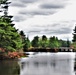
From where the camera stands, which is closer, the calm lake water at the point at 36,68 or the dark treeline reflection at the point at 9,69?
the dark treeline reflection at the point at 9,69

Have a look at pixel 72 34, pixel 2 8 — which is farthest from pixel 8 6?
pixel 72 34

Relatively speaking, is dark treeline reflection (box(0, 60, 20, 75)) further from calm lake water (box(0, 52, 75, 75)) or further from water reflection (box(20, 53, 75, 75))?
water reflection (box(20, 53, 75, 75))

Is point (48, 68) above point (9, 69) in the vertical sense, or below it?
below

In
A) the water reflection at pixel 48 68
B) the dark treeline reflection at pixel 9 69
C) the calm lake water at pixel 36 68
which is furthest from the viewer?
the water reflection at pixel 48 68

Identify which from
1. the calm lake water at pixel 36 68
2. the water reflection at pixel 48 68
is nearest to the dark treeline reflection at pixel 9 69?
the calm lake water at pixel 36 68

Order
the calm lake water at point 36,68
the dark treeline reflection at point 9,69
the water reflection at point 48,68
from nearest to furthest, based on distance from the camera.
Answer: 1. the dark treeline reflection at point 9,69
2. the calm lake water at point 36,68
3. the water reflection at point 48,68

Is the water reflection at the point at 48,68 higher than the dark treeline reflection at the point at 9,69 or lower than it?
lower

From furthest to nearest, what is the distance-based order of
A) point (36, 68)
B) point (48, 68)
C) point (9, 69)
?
point (48, 68), point (36, 68), point (9, 69)

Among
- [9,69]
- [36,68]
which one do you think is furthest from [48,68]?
[9,69]

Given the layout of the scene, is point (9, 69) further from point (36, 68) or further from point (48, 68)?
point (48, 68)

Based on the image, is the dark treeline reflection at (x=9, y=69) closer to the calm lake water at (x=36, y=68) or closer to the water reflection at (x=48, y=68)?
the calm lake water at (x=36, y=68)

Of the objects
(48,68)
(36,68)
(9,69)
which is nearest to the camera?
(9,69)

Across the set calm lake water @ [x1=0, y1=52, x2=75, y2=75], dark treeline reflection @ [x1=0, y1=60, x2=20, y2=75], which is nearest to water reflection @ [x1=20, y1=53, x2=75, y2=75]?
calm lake water @ [x1=0, y1=52, x2=75, y2=75]

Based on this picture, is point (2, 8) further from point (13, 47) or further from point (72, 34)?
point (72, 34)
